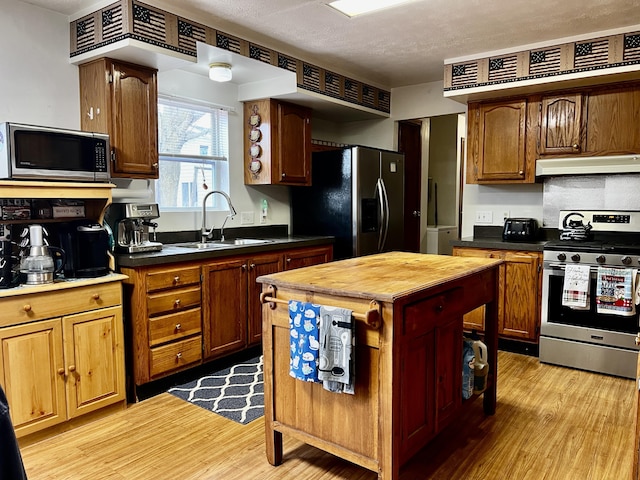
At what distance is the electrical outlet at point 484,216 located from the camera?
176 inches

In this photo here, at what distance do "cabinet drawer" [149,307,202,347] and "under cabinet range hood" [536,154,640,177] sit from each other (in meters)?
2.94

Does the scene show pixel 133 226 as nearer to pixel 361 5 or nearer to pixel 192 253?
pixel 192 253

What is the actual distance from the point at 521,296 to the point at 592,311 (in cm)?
51

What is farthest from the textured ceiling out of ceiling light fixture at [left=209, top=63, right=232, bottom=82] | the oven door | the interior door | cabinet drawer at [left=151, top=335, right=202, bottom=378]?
cabinet drawer at [left=151, top=335, right=202, bottom=378]

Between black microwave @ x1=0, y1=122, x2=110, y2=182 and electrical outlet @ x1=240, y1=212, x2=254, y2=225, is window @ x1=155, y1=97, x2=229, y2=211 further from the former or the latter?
black microwave @ x1=0, y1=122, x2=110, y2=182

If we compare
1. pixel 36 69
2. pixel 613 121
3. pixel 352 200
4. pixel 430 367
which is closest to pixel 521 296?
pixel 613 121

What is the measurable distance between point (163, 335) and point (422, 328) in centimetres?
179

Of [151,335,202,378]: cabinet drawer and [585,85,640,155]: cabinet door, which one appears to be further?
[585,85,640,155]: cabinet door

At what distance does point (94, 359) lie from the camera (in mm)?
2625

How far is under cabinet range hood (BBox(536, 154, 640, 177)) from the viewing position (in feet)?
11.5

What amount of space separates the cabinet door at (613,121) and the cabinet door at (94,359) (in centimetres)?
366

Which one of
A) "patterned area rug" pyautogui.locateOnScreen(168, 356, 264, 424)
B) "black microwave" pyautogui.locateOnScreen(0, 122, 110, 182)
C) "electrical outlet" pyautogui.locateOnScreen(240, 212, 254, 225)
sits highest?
"black microwave" pyautogui.locateOnScreen(0, 122, 110, 182)

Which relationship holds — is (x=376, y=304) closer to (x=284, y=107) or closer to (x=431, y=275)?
(x=431, y=275)

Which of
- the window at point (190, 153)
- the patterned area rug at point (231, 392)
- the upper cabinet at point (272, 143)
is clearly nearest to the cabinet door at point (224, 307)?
the patterned area rug at point (231, 392)
